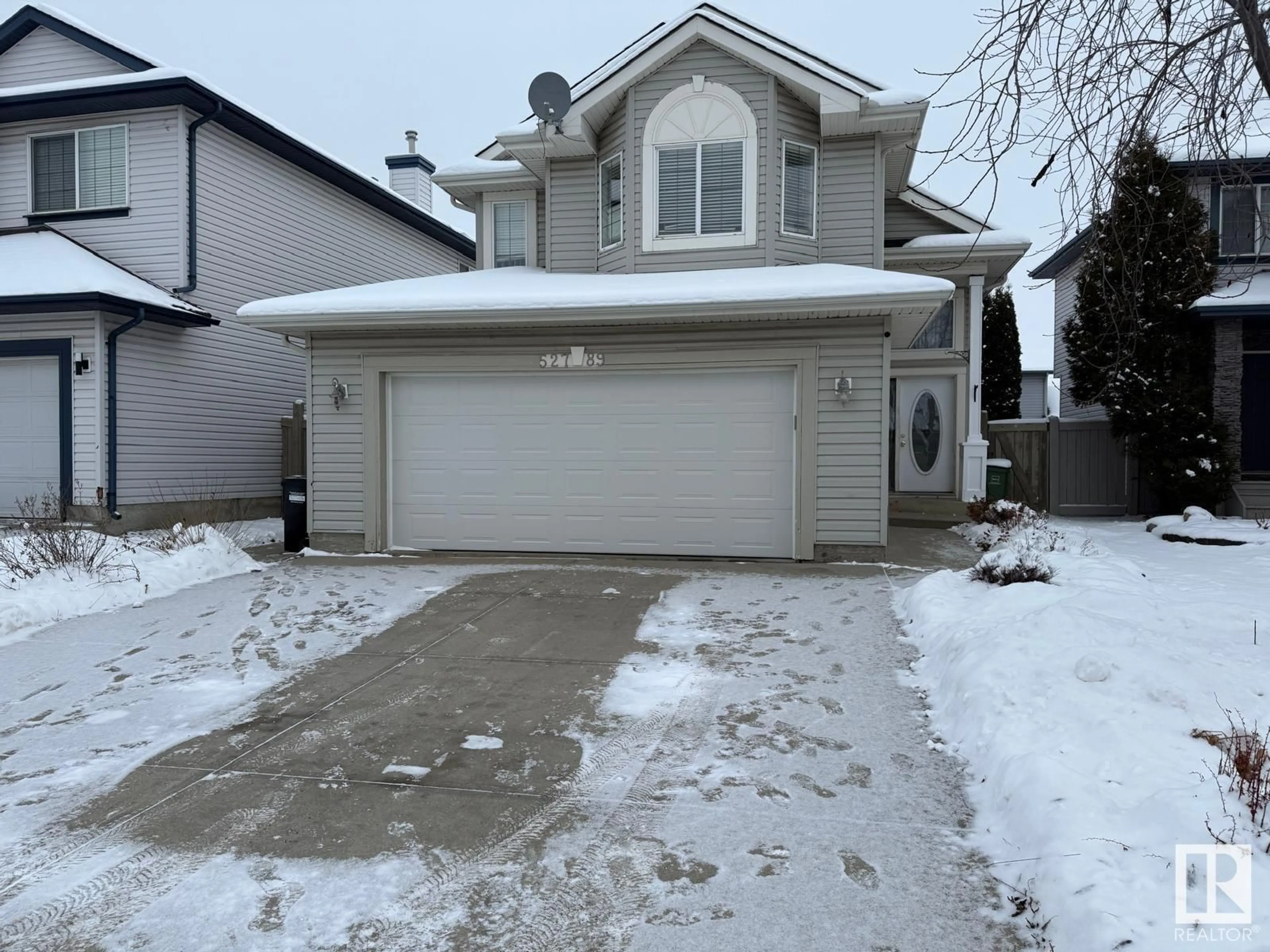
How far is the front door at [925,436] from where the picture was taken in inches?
545

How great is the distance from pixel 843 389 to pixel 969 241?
5362 millimetres

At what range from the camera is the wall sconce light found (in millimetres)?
9133

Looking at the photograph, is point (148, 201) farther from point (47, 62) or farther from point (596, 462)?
point (596, 462)

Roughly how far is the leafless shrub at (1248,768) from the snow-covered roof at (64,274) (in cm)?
1260

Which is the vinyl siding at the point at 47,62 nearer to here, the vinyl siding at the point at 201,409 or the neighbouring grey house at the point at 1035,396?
the vinyl siding at the point at 201,409

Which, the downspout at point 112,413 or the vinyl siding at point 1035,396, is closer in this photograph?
the downspout at point 112,413

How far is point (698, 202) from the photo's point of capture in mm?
11062

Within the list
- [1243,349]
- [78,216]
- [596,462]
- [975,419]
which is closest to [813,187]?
[975,419]

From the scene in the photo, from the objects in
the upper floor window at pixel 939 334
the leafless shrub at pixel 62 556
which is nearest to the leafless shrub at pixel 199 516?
the leafless shrub at pixel 62 556

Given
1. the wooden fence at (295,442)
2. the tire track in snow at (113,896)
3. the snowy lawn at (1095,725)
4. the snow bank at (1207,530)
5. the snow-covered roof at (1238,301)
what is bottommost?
the tire track in snow at (113,896)

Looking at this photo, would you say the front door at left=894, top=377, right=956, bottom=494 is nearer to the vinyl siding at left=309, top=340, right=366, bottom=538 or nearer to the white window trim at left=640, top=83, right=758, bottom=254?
the white window trim at left=640, top=83, right=758, bottom=254

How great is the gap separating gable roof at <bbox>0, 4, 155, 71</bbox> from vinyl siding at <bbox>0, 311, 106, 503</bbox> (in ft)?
14.9

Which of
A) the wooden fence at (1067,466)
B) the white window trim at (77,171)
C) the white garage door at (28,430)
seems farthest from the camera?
the wooden fence at (1067,466)

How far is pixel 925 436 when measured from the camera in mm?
13977
